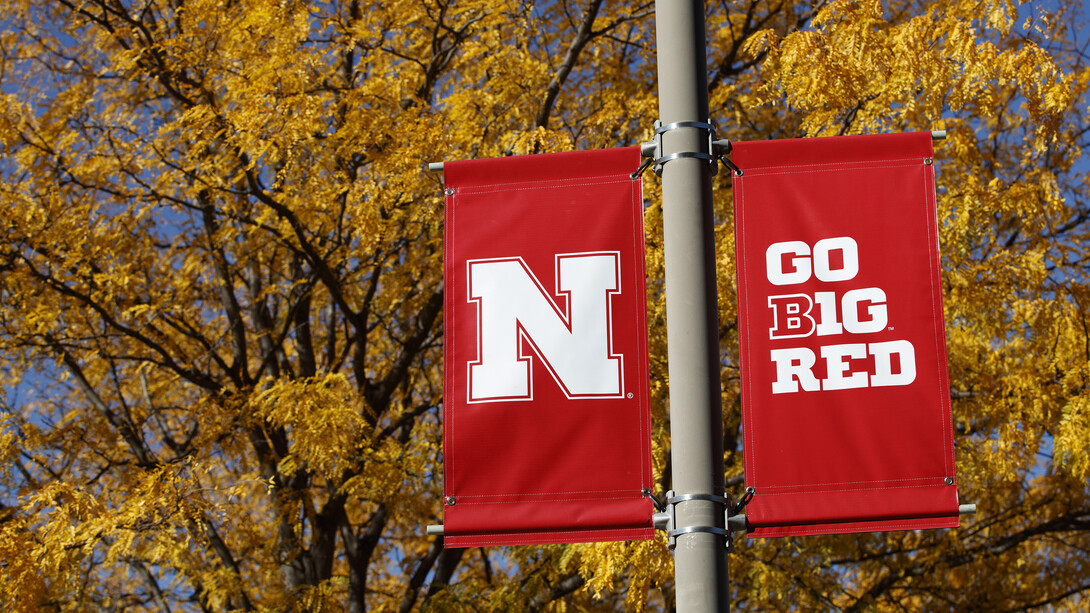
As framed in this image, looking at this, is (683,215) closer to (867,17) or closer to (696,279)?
(696,279)

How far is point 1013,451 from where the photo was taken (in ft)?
32.1

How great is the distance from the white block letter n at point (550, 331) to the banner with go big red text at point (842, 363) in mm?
521

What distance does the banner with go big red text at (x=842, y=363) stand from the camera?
421 centimetres

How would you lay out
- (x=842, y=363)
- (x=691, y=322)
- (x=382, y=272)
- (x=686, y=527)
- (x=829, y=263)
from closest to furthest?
1. (x=686, y=527)
2. (x=691, y=322)
3. (x=842, y=363)
4. (x=829, y=263)
5. (x=382, y=272)

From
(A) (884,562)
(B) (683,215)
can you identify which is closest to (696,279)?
(B) (683,215)

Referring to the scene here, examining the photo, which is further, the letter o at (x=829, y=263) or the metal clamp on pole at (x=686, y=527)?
the letter o at (x=829, y=263)

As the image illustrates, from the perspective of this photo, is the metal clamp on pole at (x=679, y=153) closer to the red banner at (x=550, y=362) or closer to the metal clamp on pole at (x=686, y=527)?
the red banner at (x=550, y=362)

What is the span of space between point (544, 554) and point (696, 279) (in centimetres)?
705

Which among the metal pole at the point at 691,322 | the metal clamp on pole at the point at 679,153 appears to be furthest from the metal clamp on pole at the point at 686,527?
the metal clamp on pole at the point at 679,153

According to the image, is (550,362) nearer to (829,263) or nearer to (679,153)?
(679,153)

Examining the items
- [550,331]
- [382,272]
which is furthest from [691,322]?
[382,272]

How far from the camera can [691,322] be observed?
13.5ft

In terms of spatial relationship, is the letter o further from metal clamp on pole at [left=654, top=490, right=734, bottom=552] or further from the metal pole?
metal clamp on pole at [left=654, top=490, right=734, bottom=552]

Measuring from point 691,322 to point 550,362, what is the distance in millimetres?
597
